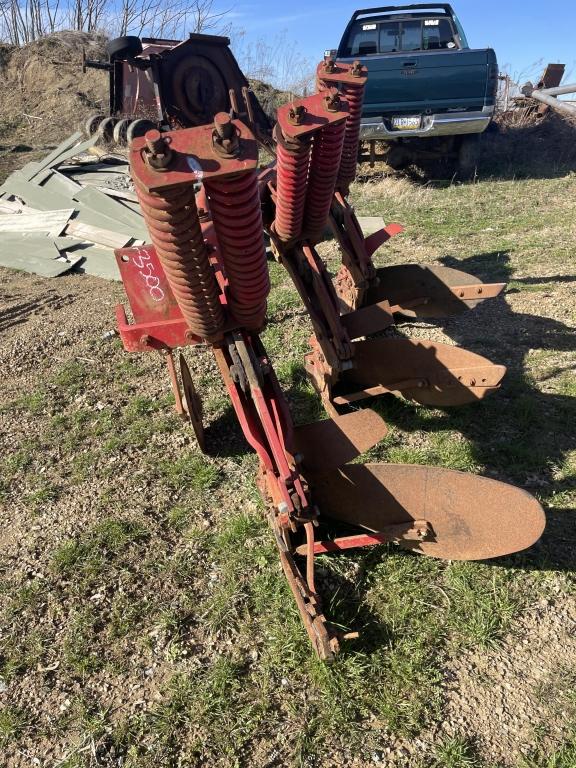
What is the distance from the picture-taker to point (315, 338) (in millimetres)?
3436

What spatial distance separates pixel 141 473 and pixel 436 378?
1.85 m

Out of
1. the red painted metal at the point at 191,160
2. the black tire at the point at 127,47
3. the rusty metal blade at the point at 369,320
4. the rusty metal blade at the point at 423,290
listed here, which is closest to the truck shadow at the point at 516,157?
the black tire at the point at 127,47

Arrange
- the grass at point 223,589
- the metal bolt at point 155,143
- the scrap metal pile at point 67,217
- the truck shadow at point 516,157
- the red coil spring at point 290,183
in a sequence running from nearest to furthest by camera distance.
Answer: the metal bolt at point 155,143, the grass at point 223,589, the red coil spring at point 290,183, the scrap metal pile at point 67,217, the truck shadow at point 516,157

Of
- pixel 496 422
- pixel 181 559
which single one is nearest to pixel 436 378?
pixel 496 422

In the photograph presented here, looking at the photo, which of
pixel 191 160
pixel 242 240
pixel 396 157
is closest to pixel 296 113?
pixel 242 240

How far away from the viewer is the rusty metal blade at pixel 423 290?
4.12m

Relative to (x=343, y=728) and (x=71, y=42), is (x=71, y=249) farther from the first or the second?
(x=71, y=42)

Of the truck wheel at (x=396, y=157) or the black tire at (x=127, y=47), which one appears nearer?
the black tire at (x=127, y=47)

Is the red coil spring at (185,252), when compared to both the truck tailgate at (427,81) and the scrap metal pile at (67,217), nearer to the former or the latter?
the scrap metal pile at (67,217)

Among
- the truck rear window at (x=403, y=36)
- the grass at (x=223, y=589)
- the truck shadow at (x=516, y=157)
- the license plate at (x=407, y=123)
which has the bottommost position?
the grass at (x=223, y=589)

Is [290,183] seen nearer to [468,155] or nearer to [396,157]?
[396,157]

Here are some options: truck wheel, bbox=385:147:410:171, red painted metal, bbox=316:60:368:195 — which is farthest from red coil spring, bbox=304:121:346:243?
truck wheel, bbox=385:147:410:171

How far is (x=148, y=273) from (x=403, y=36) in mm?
7926

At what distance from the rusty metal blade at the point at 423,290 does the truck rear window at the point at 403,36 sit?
19.4ft
